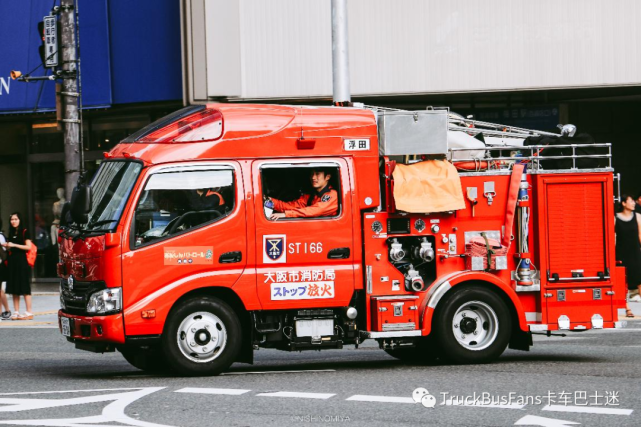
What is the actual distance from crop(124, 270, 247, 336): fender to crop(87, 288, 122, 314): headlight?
118 mm

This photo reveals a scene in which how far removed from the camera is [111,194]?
11.1 metres

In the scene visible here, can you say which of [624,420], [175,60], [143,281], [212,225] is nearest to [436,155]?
[212,225]

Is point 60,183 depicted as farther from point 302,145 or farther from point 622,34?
point 302,145

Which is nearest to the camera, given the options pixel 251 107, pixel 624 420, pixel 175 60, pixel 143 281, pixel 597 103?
pixel 624 420

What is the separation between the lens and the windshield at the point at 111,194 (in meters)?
10.8

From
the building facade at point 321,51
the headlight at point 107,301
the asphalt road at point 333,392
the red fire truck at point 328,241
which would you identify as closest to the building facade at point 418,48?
the building facade at point 321,51

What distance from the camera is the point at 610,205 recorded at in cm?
1211

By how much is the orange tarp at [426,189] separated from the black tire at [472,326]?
37.2 inches

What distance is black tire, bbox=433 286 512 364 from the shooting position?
11516 mm

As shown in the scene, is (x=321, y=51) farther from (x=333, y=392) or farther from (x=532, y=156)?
(x=333, y=392)

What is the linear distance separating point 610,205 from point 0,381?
22.3 feet

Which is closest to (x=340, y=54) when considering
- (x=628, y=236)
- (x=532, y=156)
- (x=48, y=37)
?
(x=628, y=236)

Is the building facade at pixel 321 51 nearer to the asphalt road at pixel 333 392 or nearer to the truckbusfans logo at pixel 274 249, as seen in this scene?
the asphalt road at pixel 333 392

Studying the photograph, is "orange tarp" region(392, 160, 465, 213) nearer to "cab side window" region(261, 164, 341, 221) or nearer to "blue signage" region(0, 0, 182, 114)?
"cab side window" region(261, 164, 341, 221)
